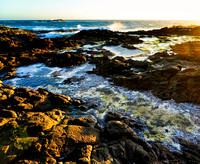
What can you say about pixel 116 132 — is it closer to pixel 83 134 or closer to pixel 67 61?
pixel 83 134

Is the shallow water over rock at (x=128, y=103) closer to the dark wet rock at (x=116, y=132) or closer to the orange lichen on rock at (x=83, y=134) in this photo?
the dark wet rock at (x=116, y=132)

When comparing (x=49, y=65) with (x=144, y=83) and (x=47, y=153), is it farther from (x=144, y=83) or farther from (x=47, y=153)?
(x=47, y=153)

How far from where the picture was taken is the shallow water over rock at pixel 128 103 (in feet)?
19.7

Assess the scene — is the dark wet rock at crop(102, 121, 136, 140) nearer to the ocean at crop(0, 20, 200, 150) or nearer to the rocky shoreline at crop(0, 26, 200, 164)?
the rocky shoreline at crop(0, 26, 200, 164)

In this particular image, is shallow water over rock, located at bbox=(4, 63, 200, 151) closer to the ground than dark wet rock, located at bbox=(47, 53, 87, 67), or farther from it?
closer to the ground

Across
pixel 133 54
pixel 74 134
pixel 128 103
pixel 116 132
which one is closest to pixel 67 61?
pixel 133 54

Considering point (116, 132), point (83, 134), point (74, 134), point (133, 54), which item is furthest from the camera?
point (133, 54)

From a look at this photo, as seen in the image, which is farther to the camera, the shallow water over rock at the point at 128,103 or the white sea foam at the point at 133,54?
the white sea foam at the point at 133,54

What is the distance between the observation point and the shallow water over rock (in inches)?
236

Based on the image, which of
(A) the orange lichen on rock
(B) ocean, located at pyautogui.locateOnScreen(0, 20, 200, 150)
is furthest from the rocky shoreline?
(B) ocean, located at pyautogui.locateOnScreen(0, 20, 200, 150)

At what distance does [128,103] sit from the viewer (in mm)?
8203

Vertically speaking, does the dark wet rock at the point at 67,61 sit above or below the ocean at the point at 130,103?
above

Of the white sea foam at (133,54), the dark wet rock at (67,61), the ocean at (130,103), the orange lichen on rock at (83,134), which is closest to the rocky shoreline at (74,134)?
the orange lichen on rock at (83,134)

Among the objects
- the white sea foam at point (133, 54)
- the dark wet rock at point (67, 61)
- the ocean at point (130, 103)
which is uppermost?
the white sea foam at point (133, 54)
